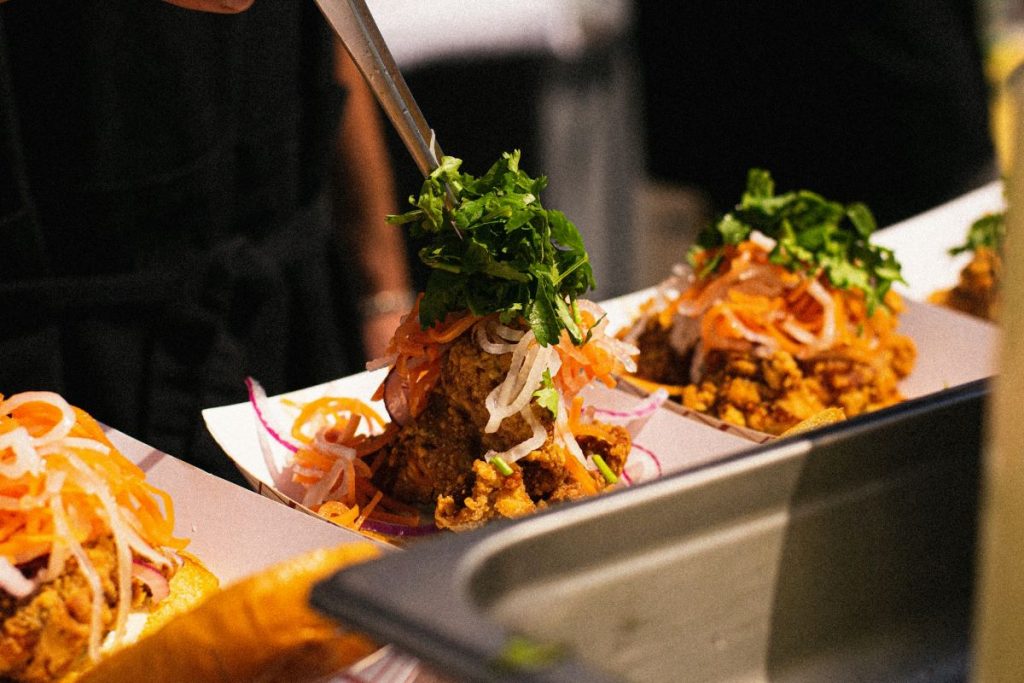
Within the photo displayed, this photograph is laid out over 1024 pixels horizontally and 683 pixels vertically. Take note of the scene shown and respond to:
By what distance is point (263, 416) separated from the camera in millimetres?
2340

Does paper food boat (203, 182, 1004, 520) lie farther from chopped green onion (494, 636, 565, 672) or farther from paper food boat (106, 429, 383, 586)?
chopped green onion (494, 636, 565, 672)

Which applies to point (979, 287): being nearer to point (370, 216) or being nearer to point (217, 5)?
point (370, 216)

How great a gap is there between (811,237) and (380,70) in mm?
1300

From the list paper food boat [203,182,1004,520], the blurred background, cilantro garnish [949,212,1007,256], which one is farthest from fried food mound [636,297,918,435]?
the blurred background

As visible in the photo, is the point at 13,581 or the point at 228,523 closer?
the point at 13,581

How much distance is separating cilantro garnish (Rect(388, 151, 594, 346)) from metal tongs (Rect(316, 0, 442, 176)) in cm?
6

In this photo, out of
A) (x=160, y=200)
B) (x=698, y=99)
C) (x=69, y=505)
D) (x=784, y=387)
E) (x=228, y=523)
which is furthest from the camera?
(x=698, y=99)

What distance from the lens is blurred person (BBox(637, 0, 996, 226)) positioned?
5.24m

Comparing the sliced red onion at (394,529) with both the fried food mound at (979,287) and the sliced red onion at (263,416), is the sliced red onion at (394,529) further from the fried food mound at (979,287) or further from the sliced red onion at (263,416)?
the fried food mound at (979,287)

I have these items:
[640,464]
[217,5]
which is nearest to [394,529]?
[640,464]

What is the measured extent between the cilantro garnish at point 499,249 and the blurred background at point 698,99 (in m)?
3.64

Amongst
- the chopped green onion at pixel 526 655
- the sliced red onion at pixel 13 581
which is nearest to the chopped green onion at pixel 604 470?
the sliced red onion at pixel 13 581

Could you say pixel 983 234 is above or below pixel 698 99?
below

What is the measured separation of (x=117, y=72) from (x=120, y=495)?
4.68ft
